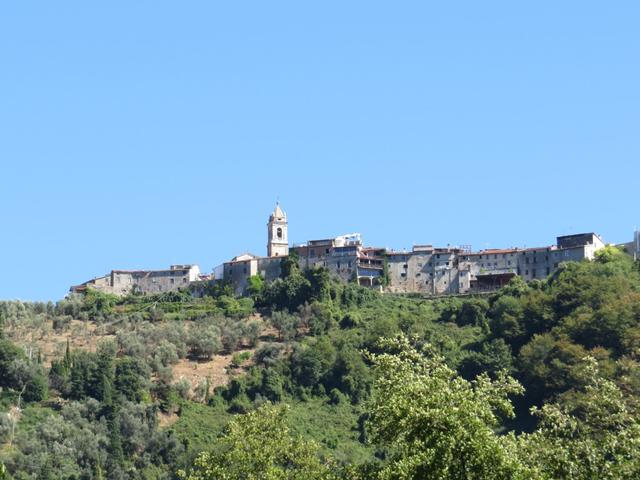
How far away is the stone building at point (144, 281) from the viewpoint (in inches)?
4951

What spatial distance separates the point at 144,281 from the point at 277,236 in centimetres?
1229

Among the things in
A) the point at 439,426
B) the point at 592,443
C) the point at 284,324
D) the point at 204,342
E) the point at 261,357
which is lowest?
the point at 592,443

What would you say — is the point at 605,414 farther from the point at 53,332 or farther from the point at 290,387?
the point at 53,332

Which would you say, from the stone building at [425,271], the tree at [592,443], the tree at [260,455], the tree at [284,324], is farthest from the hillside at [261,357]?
the tree at [592,443]

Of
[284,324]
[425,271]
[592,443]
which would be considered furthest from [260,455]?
[425,271]

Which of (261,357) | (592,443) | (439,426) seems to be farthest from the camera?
(261,357)

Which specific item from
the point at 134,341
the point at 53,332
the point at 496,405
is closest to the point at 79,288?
the point at 53,332

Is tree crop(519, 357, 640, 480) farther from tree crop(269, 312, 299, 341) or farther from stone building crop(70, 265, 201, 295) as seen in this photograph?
stone building crop(70, 265, 201, 295)

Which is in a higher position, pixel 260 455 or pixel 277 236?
pixel 277 236

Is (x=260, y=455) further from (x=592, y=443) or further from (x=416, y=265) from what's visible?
(x=416, y=265)

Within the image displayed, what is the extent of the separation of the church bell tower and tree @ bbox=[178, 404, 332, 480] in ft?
254

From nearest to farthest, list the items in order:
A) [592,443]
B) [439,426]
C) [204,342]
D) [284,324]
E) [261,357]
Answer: [592,443] < [439,426] < [261,357] < [204,342] < [284,324]

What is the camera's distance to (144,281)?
12669 centimetres

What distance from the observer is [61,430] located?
287ft
